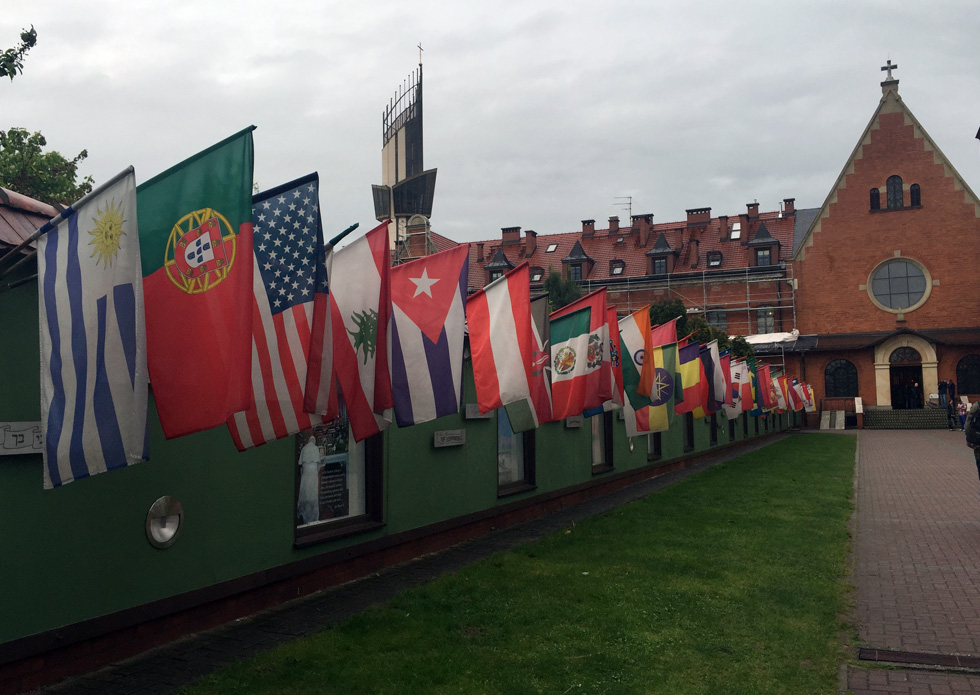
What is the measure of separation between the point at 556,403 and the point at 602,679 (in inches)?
204

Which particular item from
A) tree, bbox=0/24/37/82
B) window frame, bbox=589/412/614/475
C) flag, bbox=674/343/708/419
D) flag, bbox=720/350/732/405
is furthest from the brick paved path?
tree, bbox=0/24/37/82

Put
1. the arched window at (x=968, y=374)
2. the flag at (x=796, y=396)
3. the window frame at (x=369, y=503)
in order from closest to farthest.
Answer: the window frame at (x=369, y=503) → the flag at (x=796, y=396) → the arched window at (x=968, y=374)

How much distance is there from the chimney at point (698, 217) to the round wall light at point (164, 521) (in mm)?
64874

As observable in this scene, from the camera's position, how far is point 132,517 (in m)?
5.99

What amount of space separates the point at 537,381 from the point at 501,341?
114cm

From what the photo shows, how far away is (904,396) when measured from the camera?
2153 inches

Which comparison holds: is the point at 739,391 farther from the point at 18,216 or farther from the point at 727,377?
the point at 18,216

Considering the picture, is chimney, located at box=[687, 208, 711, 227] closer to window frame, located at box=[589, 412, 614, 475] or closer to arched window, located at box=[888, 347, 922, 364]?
arched window, located at box=[888, 347, 922, 364]

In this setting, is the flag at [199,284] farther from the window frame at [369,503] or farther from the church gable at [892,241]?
the church gable at [892,241]

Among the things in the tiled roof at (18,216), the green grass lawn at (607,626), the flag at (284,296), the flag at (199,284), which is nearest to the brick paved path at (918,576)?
the green grass lawn at (607,626)

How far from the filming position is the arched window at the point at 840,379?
55.1 metres

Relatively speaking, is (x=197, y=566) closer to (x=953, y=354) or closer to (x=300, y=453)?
(x=300, y=453)

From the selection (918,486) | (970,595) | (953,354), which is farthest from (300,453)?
(953,354)

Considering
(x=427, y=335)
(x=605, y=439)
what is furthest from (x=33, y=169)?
(x=427, y=335)
